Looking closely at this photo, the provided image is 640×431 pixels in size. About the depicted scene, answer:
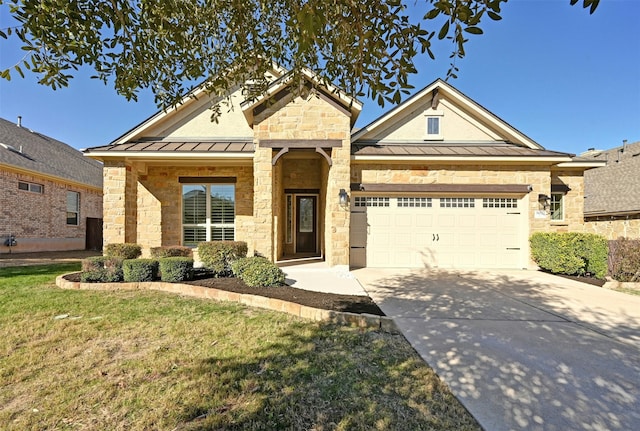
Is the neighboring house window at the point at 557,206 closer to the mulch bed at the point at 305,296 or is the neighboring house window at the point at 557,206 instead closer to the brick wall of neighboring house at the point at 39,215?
the mulch bed at the point at 305,296

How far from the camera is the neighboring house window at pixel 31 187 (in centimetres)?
1316

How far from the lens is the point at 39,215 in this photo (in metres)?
13.8

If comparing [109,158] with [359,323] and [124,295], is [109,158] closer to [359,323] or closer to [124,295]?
[124,295]

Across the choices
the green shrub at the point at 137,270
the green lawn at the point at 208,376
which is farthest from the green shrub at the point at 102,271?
the green lawn at the point at 208,376

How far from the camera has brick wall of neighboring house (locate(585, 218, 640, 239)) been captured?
1359 cm

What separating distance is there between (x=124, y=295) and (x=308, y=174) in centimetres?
780

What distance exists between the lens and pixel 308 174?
12.0 metres

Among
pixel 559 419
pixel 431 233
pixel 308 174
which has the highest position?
pixel 308 174

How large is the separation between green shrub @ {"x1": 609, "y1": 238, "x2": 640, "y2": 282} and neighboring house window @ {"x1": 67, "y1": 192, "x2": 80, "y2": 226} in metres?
22.6

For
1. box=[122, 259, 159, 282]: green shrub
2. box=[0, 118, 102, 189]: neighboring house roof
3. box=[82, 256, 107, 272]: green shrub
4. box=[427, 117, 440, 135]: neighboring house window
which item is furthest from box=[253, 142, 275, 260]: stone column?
box=[0, 118, 102, 189]: neighboring house roof

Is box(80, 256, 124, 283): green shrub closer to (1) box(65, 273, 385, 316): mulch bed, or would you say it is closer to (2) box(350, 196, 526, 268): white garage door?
(1) box(65, 273, 385, 316): mulch bed

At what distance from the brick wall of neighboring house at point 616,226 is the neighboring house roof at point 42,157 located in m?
25.8

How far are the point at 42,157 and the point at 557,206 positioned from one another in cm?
2415

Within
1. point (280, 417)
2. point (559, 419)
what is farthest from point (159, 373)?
point (559, 419)
